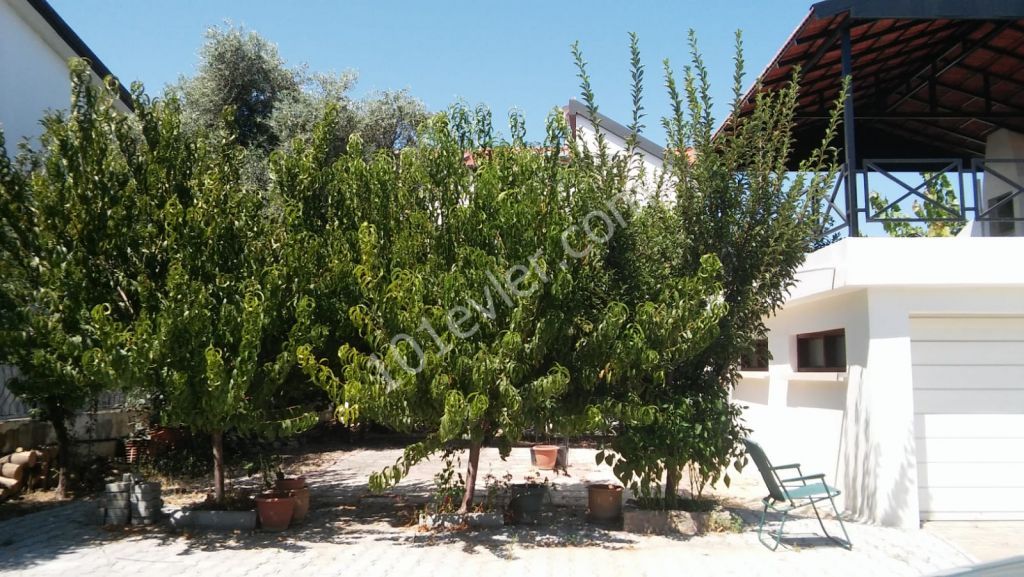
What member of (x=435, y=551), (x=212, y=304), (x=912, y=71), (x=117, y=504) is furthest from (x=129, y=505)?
(x=912, y=71)

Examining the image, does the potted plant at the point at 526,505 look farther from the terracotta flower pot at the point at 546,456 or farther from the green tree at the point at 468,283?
the terracotta flower pot at the point at 546,456

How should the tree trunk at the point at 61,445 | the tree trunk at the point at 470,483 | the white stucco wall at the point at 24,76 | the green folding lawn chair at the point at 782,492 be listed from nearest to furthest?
1. the green folding lawn chair at the point at 782,492
2. the tree trunk at the point at 470,483
3. the tree trunk at the point at 61,445
4. the white stucco wall at the point at 24,76

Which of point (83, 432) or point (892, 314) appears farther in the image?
point (83, 432)

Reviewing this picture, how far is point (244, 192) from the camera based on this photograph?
8703 mm

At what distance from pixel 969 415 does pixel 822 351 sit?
2.06 metres

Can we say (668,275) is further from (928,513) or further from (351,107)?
(351,107)

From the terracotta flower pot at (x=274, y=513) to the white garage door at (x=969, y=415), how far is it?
7.31 m

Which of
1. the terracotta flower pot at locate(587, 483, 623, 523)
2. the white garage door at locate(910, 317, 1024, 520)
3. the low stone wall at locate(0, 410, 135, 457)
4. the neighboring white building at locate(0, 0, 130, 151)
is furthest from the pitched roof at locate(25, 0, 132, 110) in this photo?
the white garage door at locate(910, 317, 1024, 520)

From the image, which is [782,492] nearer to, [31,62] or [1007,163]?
[1007,163]

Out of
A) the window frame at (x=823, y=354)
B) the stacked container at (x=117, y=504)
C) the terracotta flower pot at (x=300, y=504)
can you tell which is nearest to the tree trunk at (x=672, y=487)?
the window frame at (x=823, y=354)

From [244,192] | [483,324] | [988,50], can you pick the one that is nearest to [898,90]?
[988,50]

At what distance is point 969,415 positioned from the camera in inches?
342

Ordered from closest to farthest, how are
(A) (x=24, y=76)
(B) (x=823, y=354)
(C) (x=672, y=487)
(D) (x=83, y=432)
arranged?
(C) (x=672, y=487) → (B) (x=823, y=354) → (D) (x=83, y=432) → (A) (x=24, y=76)

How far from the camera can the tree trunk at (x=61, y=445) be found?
33.7ft
